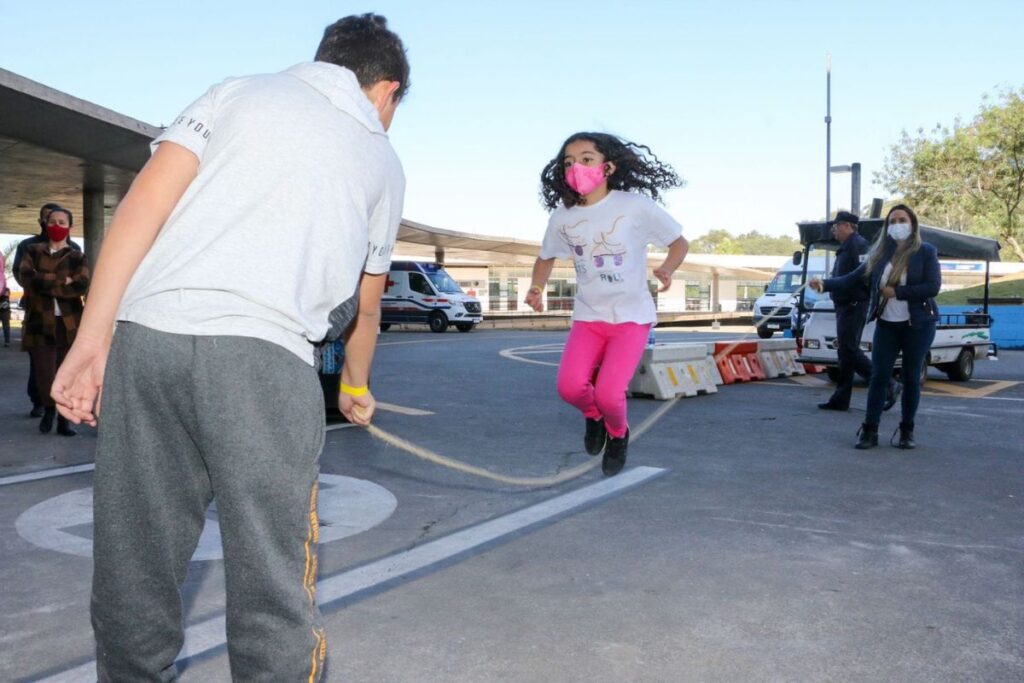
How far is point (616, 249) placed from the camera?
221 inches

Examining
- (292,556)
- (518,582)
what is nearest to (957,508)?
(518,582)

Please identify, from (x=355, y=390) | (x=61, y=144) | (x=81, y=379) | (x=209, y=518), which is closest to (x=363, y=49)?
(x=355, y=390)

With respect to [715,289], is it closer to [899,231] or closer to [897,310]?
[899,231]

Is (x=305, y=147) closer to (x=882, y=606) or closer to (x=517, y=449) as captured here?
(x=882, y=606)

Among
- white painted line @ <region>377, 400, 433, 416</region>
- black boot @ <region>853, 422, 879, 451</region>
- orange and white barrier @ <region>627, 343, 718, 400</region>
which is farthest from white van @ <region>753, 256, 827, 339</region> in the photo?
black boot @ <region>853, 422, 879, 451</region>

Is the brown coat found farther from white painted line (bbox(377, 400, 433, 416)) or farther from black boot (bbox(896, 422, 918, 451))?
black boot (bbox(896, 422, 918, 451))

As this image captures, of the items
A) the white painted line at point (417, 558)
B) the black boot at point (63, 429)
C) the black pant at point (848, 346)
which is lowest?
the white painted line at point (417, 558)

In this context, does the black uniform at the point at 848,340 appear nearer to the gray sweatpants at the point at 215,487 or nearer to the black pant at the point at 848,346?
Answer: the black pant at the point at 848,346

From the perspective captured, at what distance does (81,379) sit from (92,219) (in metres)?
27.7

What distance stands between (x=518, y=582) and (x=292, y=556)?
209cm

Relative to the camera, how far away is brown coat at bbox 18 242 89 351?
8.03 meters

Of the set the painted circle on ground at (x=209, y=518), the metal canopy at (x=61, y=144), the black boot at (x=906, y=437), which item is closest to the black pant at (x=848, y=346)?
the black boot at (x=906, y=437)

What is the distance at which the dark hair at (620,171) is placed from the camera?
5828mm

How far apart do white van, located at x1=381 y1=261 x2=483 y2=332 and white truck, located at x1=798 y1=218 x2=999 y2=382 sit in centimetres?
1706
